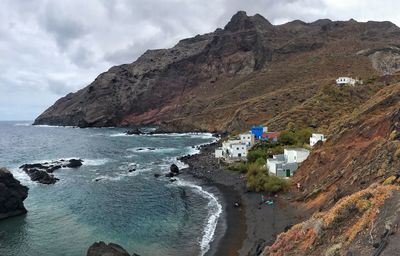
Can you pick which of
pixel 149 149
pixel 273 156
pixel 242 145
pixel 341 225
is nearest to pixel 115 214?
pixel 273 156

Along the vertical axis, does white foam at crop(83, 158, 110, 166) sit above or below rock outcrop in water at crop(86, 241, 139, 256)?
above

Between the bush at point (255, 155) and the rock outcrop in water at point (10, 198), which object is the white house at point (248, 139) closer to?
the bush at point (255, 155)

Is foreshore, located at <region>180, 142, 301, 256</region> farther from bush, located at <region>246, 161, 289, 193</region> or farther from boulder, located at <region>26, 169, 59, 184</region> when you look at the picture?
boulder, located at <region>26, 169, 59, 184</region>

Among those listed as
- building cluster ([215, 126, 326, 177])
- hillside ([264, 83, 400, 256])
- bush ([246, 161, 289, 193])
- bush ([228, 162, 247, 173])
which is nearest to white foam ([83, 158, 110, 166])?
building cluster ([215, 126, 326, 177])

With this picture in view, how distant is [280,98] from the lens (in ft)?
420

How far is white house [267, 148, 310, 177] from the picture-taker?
52.1m

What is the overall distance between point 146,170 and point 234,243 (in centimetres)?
4289

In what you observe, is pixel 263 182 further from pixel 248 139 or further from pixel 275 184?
pixel 248 139

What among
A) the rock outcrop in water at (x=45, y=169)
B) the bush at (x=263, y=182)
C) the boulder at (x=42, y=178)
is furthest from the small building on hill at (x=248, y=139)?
the boulder at (x=42, y=178)

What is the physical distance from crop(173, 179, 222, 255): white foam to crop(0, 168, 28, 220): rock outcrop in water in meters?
23.7

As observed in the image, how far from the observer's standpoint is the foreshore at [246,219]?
34.1 m

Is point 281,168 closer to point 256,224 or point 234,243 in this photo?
point 256,224

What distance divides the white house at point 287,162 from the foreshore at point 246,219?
5.07 meters

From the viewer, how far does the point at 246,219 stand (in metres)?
41.0
